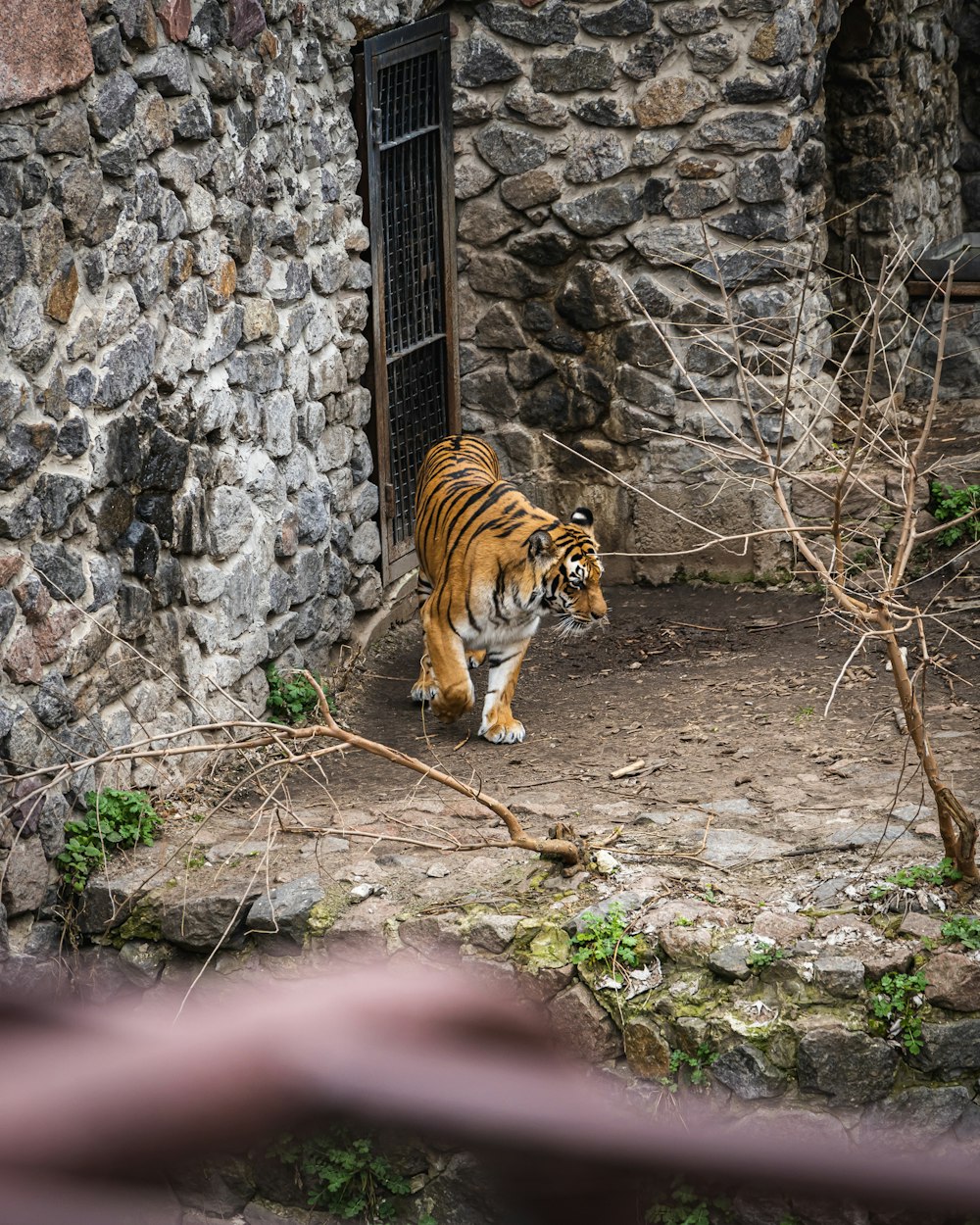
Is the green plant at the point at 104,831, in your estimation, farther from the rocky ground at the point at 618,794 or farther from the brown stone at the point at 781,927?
the brown stone at the point at 781,927

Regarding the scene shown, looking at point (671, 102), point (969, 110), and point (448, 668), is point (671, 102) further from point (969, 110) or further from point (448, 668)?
point (969, 110)

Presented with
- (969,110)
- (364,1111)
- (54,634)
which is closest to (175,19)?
(54,634)

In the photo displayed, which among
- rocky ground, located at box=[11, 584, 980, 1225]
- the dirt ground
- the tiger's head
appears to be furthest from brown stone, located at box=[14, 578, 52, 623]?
the tiger's head

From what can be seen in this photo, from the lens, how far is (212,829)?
14.6 feet

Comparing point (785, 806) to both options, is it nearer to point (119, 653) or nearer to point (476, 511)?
point (476, 511)

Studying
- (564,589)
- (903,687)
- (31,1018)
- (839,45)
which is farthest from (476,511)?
(31,1018)

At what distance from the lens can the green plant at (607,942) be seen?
362 centimetres

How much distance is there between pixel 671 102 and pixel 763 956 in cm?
412

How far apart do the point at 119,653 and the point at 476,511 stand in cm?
162

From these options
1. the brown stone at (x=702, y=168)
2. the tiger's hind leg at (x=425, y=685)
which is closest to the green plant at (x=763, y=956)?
the tiger's hind leg at (x=425, y=685)

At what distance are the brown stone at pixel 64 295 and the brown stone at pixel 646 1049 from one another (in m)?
2.40

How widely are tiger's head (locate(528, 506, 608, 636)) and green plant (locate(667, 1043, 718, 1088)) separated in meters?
1.95

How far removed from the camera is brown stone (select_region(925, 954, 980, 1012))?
11.1 feet

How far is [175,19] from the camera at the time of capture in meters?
4.28
